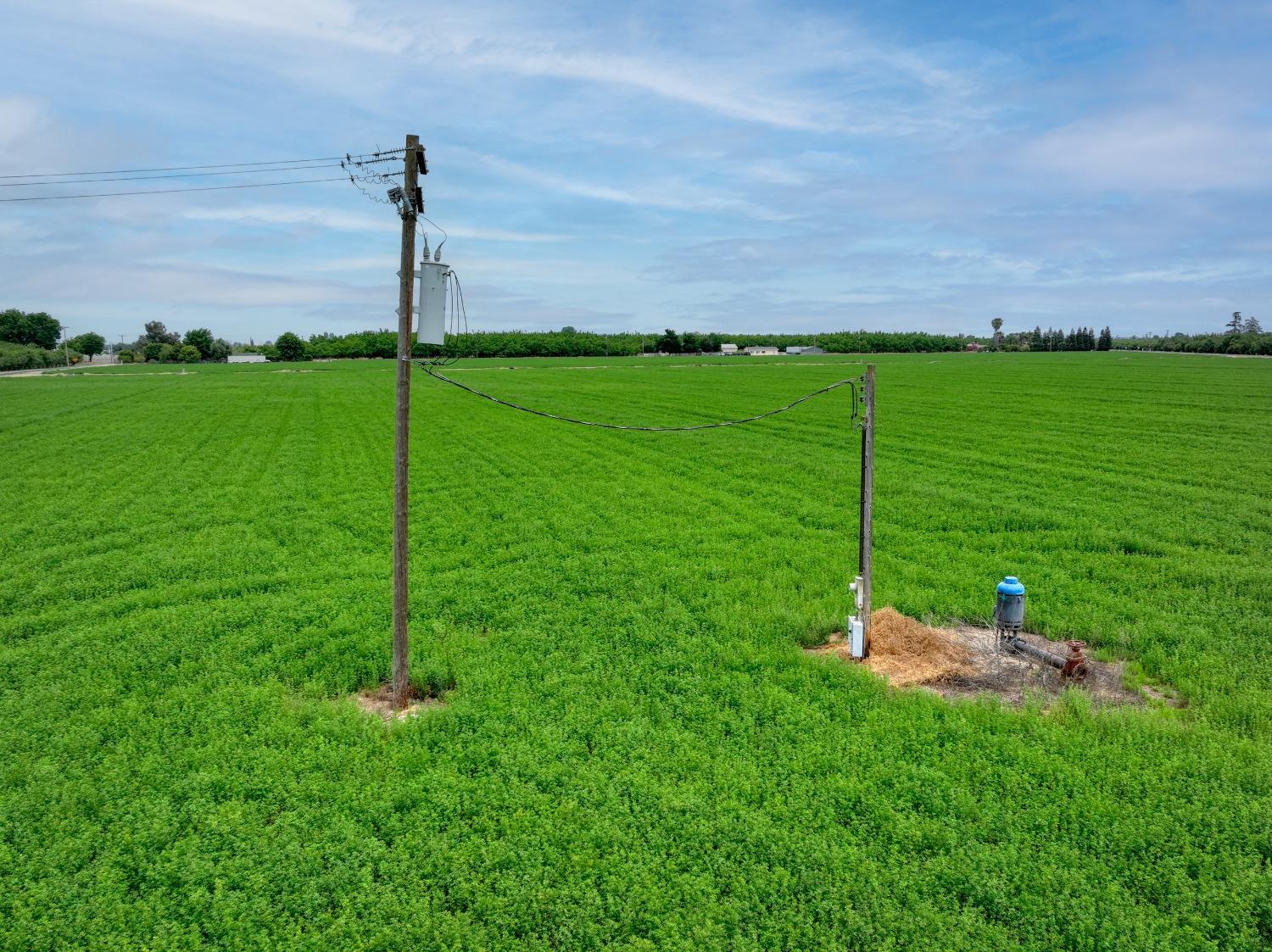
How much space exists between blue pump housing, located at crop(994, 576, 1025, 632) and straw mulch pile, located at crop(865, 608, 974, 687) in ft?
2.02

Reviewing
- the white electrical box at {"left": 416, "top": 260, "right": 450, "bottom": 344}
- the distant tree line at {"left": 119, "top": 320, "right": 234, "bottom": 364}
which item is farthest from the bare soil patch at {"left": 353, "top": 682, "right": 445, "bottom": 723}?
the distant tree line at {"left": 119, "top": 320, "right": 234, "bottom": 364}

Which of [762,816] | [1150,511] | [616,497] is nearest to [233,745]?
[762,816]

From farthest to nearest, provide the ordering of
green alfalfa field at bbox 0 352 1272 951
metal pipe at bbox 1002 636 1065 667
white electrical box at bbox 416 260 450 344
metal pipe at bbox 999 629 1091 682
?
metal pipe at bbox 1002 636 1065 667 < metal pipe at bbox 999 629 1091 682 < white electrical box at bbox 416 260 450 344 < green alfalfa field at bbox 0 352 1272 951

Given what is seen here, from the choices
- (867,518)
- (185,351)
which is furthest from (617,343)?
(867,518)

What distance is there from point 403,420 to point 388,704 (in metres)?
3.03

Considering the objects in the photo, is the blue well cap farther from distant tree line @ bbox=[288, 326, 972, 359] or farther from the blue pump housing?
distant tree line @ bbox=[288, 326, 972, 359]

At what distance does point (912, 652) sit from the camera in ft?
29.0

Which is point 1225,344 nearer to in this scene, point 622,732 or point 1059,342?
point 1059,342

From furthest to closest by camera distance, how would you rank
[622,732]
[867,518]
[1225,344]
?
[1225,344] < [867,518] < [622,732]

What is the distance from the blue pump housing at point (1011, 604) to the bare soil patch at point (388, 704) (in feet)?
20.7

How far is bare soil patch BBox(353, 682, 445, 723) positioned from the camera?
7598mm

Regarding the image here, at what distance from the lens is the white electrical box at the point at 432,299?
757 cm

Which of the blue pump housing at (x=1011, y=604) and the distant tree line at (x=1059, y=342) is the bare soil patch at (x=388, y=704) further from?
the distant tree line at (x=1059, y=342)

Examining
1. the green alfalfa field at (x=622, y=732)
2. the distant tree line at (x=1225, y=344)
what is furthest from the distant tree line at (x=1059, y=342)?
the green alfalfa field at (x=622, y=732)
